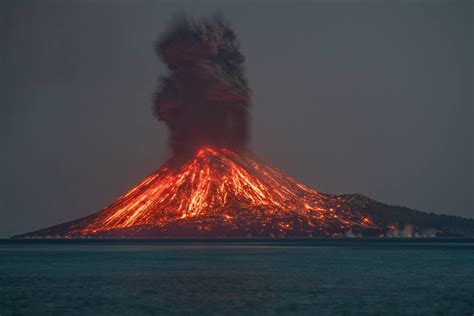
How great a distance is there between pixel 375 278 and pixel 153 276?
89.8ft

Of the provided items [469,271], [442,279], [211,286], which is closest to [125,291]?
[211,286]

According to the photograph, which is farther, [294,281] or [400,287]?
[294,281]

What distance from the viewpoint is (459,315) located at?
209ft

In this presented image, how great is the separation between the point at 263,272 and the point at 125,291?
98.8 feet

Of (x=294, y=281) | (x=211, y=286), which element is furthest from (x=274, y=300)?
(x=294, y=281)

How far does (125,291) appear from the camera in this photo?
8256 cm

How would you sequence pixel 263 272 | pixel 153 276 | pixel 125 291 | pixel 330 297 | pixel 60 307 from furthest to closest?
1. pixel 263 272
2. pixel 153 276
3. pixel 125 291
4. pixel 330 297
5. pixel 60 307

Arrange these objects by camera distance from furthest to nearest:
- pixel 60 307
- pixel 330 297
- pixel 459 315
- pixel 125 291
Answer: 1. pixel 125 291
2. pixel 330 297
3. pixel 60 307
4. pixel 459 315

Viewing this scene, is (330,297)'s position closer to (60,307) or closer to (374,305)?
(374,305)

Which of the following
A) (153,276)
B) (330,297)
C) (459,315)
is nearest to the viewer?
(459,315)

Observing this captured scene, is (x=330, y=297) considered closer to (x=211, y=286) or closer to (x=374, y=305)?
(x=374, y=305)

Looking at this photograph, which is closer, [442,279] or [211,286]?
[211,286]

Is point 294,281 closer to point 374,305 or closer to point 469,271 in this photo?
point 374,305

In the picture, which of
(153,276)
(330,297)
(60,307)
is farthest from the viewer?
(153,276)
